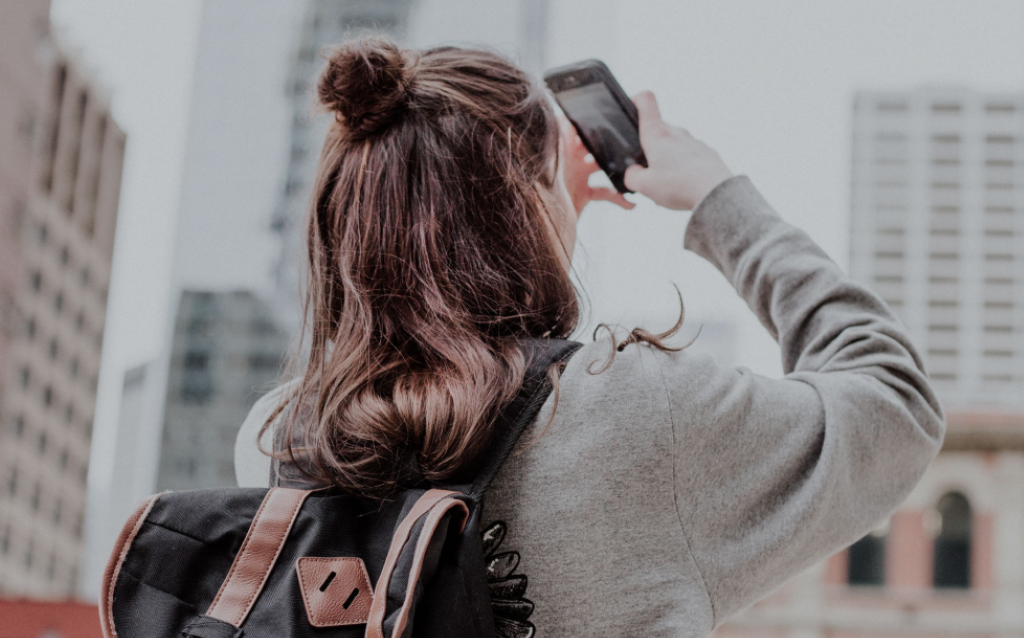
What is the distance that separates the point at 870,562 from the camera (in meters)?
8.66

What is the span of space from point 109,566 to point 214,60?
2.37m

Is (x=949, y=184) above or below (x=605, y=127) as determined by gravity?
above

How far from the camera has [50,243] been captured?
1709 cm

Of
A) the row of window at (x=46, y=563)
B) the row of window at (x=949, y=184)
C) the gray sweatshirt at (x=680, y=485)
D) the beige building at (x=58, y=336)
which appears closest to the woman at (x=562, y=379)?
the gray sweatshirt at (x=680, y=485)

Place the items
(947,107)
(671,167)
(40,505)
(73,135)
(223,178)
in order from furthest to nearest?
1. (947,107)
2. (40,505)
3. (73,135)
4. (223,178)
5. (671,167)

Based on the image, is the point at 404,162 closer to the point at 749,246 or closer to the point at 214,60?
the point at 749,246

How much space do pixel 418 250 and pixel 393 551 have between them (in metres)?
0.16

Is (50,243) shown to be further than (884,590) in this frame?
Yes

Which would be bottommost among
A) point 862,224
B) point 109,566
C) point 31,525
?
point 31,525

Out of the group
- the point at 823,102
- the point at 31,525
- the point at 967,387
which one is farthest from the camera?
the point at 967,387

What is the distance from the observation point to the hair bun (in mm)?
455

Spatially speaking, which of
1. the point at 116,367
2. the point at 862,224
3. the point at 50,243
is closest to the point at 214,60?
the point at 116,367

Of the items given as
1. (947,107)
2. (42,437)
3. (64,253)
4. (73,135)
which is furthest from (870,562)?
(42,437)

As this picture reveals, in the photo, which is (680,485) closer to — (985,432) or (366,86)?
(366,86)
